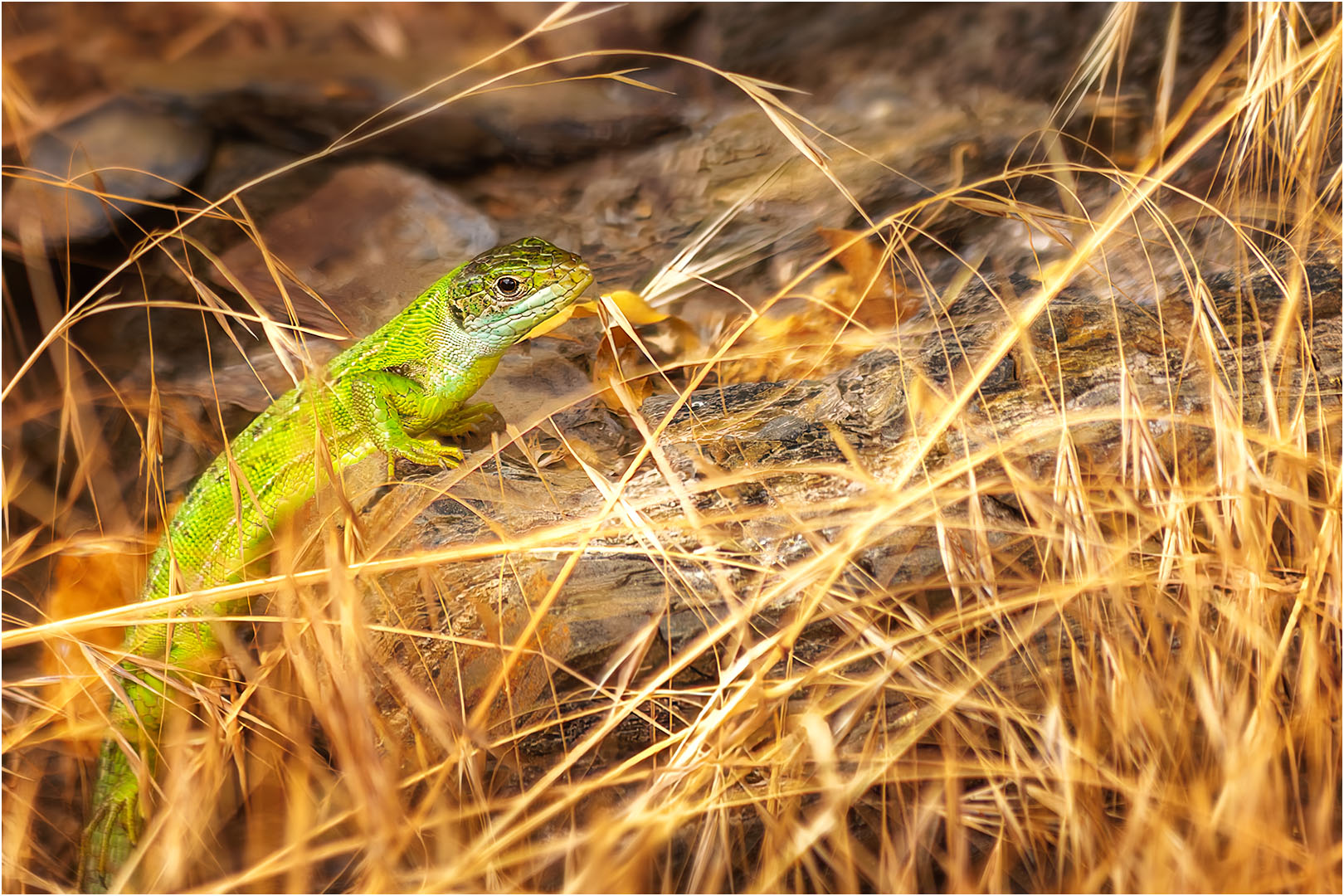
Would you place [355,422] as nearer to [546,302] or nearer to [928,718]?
[546,302]

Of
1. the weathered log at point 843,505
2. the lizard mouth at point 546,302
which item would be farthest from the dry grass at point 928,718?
the lizard mouth at point 546,302

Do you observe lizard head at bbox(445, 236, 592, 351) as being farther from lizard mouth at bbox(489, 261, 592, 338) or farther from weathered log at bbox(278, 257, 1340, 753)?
weathered log at bbox(278, 257, 1340, 753)

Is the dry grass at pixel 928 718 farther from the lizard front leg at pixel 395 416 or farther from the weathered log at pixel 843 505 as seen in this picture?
the lizard front leg at pixel 395 416

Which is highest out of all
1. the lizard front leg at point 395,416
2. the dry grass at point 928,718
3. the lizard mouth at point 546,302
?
the lizard mouth at point 546,302

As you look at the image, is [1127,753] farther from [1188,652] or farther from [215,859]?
[215,859]

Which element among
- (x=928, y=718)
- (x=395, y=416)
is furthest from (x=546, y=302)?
(x=928, y=718)

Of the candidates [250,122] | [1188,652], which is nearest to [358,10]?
[250,122]
